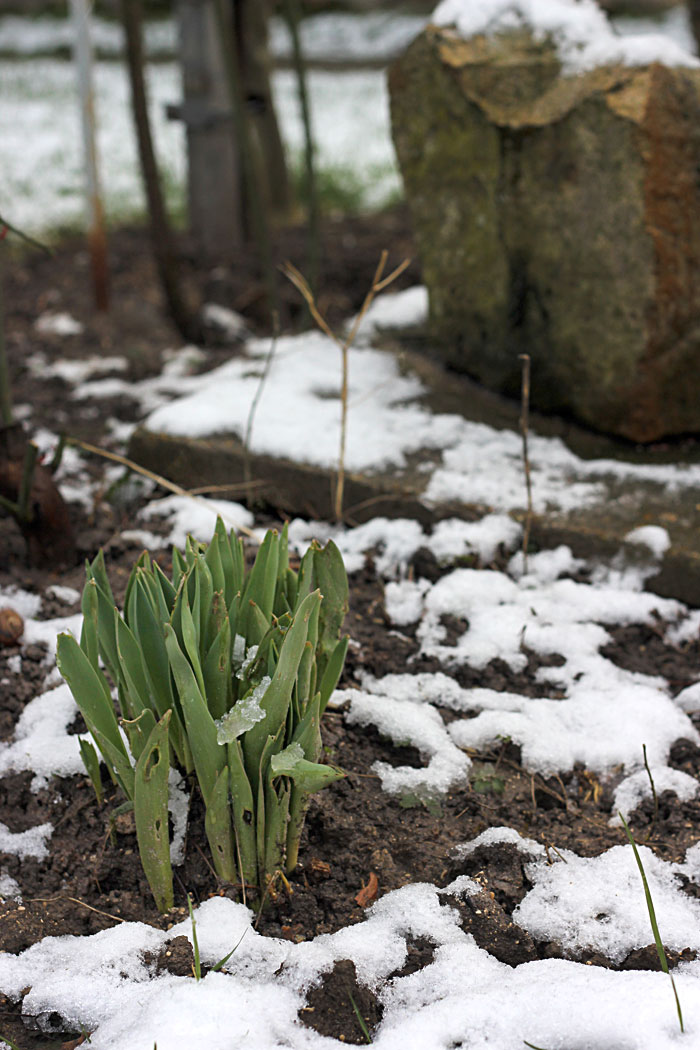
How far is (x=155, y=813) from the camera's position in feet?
4.46

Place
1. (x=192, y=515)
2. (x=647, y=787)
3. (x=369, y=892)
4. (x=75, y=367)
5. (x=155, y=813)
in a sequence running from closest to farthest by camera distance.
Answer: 1. (x=155, y=813)
2. (x=369, y=892)
3. (x=647, y=787)
4. (x=192, y=515)
5. (x=75, y=367)

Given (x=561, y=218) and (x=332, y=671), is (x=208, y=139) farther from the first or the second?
(x=332, y=671)

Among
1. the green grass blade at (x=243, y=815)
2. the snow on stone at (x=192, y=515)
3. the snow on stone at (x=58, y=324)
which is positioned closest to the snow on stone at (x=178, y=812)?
the green grass blade at (x=243, y=815)

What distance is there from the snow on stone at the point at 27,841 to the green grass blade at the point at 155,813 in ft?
0.82

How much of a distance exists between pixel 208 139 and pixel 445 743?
3.25m

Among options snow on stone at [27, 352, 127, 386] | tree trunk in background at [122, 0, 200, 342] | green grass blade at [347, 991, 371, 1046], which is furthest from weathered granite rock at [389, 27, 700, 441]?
green grass blade at [347, 991, 371, 1046]

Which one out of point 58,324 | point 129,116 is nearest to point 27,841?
point 58,324

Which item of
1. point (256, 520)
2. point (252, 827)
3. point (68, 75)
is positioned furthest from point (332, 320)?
point (68, 75)

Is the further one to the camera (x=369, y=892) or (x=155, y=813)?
(x=369, y=892)

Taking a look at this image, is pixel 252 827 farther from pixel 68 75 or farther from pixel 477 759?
pixel 68 75

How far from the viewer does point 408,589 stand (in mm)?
2262

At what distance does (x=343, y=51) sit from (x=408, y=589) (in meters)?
11.0

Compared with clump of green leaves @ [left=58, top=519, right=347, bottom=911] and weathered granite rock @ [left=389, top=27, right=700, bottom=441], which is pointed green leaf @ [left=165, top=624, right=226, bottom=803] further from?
weathered granite rock @ [left=389, top=27, right=700, bottom=441]

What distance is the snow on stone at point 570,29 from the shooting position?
2428 millimetres
